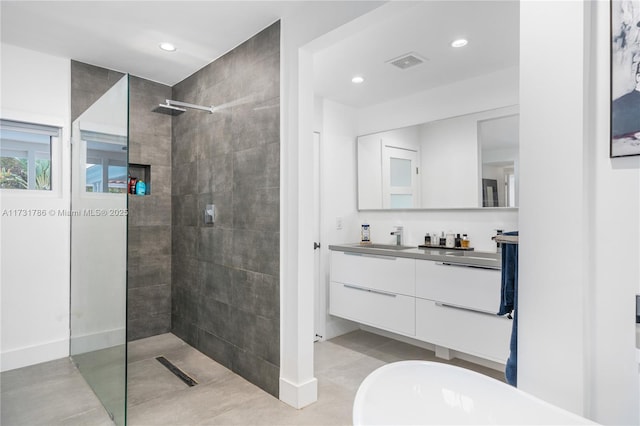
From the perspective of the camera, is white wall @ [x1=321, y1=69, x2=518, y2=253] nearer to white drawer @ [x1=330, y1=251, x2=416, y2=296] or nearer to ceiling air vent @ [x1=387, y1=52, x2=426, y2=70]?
white drawer @ [x1=330, y1=251, x2=416, y2=296]

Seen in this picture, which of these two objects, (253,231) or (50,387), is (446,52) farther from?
(50,387)

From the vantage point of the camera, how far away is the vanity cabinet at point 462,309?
2498mm

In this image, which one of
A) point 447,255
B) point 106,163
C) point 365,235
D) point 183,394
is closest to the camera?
point 106,163

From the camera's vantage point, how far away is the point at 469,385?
107 cm

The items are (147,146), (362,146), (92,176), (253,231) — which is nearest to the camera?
(92,176)

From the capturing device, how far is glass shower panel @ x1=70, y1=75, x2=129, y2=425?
1985mm

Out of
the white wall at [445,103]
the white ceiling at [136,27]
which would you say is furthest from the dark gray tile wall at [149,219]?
the white wall at [445,103]

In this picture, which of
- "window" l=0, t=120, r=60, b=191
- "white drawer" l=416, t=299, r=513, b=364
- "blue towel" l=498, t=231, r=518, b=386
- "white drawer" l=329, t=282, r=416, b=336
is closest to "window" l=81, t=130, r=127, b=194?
"window" l=0, t=120, r=60, b=191

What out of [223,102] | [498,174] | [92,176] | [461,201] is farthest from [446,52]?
[92,176]

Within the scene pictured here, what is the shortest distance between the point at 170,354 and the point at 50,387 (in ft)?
2.82

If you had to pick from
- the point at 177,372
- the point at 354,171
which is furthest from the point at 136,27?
the point at 177,372

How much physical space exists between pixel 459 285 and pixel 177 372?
7.48ft

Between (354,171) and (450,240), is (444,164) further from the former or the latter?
(354,171)

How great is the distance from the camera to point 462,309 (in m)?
2.68
